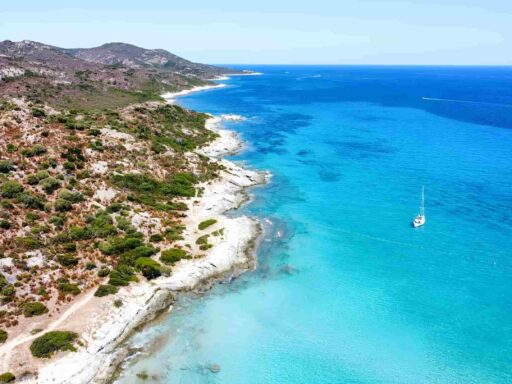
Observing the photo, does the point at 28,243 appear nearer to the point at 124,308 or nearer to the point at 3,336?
the point at 3,336

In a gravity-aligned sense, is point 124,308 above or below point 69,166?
below

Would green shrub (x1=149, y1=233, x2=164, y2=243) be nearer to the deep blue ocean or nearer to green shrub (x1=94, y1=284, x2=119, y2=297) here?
green shrub (x1=94, y1=284, x2=119, y2=297)

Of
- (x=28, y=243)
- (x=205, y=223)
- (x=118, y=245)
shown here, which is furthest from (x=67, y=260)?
(x=205, y=223)

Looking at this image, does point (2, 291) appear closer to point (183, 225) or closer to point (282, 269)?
point (183, 225)

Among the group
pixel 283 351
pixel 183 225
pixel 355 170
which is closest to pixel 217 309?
pixel 283 351

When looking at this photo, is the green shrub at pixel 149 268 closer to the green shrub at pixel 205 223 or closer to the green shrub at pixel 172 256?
the green shrub at pixel 172 256
